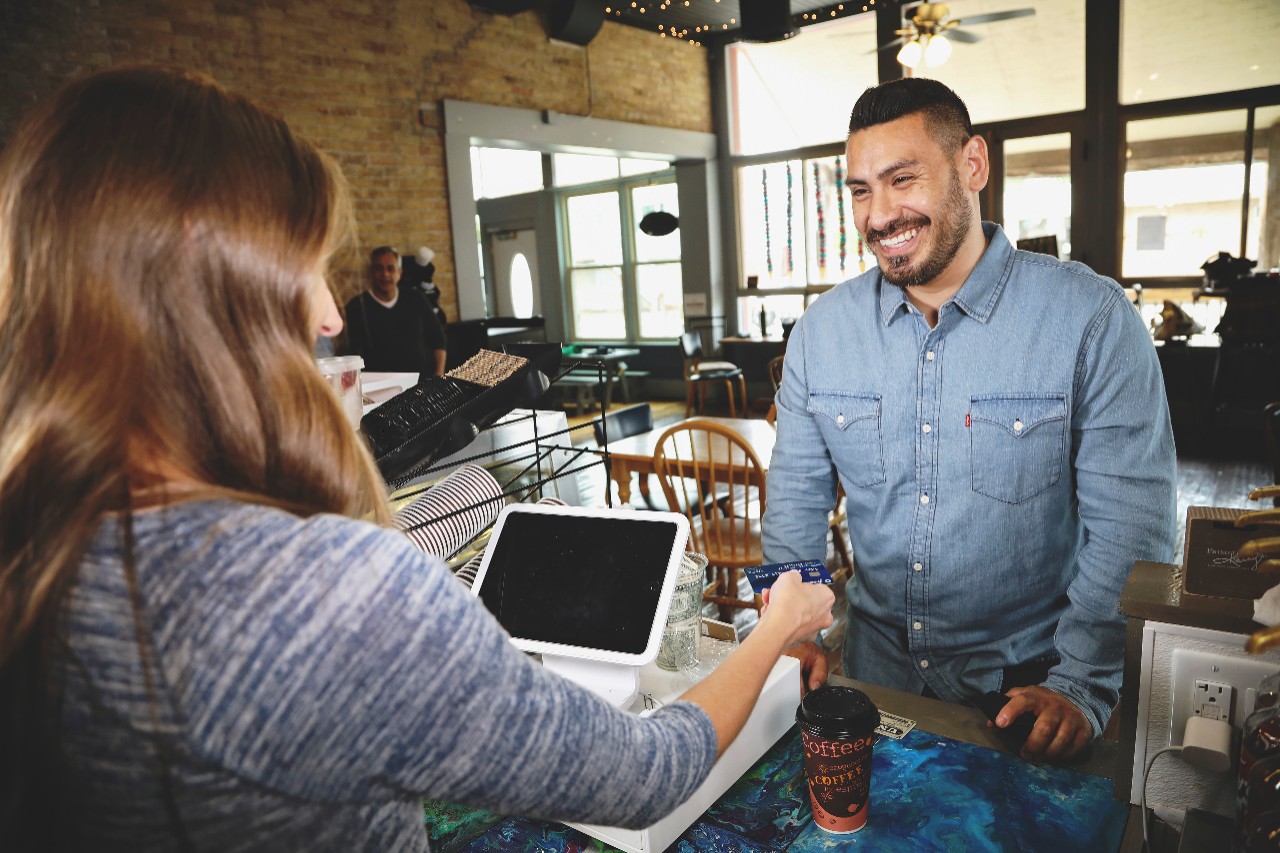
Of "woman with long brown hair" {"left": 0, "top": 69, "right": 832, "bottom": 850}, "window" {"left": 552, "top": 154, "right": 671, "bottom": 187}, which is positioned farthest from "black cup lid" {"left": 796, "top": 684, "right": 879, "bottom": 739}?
"window" {"left": 552, "top": 154, "right": 671, "bottom": 187}

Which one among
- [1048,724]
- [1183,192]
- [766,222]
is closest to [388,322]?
[1048,724]

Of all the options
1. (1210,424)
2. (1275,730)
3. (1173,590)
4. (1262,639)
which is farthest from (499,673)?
(1210,424)

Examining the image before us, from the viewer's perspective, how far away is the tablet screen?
999mm

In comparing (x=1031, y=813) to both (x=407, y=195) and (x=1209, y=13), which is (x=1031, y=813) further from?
(x=1209, y=13)

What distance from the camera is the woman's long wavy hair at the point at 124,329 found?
0.51 m

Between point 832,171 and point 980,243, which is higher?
point 832,171

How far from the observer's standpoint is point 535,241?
11.4 meters

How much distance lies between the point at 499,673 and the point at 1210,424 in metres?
7.25

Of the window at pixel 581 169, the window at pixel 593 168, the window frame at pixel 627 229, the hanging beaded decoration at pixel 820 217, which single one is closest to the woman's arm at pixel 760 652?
the hanging beaded decoration at pixel 820 217

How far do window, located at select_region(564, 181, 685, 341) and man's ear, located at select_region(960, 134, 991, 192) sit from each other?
8301 millimetres

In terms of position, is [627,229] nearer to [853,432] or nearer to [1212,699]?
[853,432]

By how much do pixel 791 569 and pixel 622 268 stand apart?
32.3 feet

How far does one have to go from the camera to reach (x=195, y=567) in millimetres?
509

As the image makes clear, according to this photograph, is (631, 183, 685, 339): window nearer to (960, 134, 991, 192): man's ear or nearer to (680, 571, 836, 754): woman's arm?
(960, 134, 991, 192): man's ear
